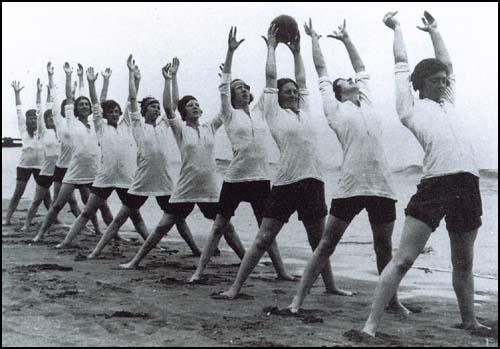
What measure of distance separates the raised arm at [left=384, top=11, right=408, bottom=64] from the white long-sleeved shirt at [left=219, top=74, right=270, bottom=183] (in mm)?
2168

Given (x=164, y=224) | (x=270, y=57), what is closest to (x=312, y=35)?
(x=270, y=57)

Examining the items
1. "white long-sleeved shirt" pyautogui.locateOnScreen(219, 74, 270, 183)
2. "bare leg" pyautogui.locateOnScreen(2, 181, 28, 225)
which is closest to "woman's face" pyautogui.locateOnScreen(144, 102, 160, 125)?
"white long-sleeved shirt" pyautogui.locateOnScreen(219, 74, 270, 183)

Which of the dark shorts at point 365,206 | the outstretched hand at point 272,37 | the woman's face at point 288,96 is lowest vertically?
the dark shorts at point 365,206

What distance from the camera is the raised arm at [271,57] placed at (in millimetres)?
5836

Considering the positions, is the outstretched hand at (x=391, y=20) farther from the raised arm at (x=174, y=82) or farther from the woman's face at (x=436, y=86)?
the raised arm at (x=174, y=82)

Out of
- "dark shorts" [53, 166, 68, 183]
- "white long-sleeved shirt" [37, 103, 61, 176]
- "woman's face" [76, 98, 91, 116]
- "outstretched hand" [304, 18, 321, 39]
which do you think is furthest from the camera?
"white long-sleeved shirt" [37, 103, 61, 176]

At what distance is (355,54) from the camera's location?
5.44m

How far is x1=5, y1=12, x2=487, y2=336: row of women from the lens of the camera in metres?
4.62

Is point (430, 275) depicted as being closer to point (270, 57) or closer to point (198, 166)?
point (198, 166)

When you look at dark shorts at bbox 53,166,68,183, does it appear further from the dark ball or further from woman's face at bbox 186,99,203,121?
the dark ball

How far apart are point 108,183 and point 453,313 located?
208 inches

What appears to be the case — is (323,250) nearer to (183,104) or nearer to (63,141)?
(183,104)

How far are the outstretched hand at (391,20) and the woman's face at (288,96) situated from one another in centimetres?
138

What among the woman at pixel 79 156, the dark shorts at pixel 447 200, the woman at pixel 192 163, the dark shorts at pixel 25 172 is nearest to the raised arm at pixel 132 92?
the woman at pixel 192 163
